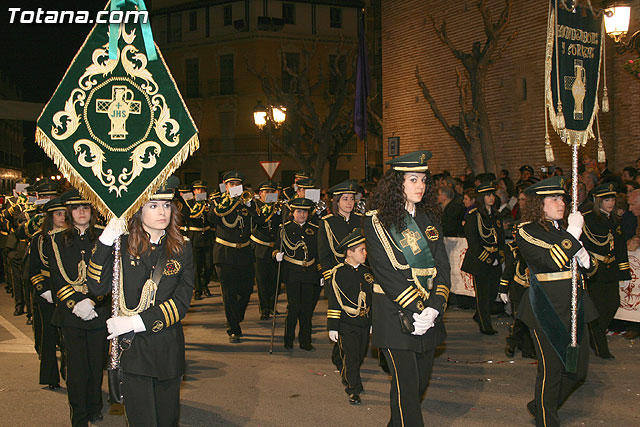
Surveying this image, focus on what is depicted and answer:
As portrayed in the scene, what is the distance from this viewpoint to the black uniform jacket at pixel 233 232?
1123cm

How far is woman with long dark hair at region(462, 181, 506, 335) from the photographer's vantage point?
36.9 ft

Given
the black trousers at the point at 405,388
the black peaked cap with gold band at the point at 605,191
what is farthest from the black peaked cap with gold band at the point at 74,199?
the black peaked cap with gold band at the point at 605,191

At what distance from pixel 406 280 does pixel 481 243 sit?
626cm

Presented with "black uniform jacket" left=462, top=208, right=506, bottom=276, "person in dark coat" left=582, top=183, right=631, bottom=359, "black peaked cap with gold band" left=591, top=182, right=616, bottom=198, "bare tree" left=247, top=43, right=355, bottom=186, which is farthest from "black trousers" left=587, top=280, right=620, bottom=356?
"bare tree" left=247, top=43, right=355, bottom=186

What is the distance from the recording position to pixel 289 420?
7.01 m

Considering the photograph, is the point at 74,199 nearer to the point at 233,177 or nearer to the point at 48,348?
the point at 48,348

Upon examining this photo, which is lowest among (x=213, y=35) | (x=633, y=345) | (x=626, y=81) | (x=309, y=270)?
(x=633, y=345)

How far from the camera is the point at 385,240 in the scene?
18.1 feet

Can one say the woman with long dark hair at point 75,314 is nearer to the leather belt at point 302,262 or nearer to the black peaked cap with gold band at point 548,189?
the black peaked cap with gold band at point 548,189

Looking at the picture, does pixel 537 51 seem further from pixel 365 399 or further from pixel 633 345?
pixel 365 399

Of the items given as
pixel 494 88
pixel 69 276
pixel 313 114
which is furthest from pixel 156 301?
pixel 313 114

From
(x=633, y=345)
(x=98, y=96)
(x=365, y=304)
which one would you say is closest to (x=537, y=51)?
(x=633, y=345)

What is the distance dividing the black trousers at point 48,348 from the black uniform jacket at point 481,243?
6051 millimetres

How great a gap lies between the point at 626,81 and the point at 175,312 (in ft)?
48.8
